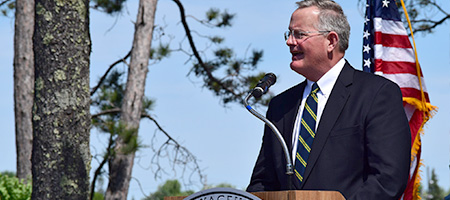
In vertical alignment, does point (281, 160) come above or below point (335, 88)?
below

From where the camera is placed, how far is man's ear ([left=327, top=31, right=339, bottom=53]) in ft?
8.77

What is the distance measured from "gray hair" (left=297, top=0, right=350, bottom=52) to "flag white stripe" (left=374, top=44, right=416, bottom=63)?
2.05m

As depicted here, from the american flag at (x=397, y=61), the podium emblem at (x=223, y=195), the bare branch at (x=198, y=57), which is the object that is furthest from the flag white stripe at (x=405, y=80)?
the bare branch at (x=198, y=57)

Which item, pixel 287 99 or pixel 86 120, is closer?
pixel 287 99

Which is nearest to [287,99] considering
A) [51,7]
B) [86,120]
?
[86,120]

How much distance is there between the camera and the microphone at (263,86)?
2408 millimetres

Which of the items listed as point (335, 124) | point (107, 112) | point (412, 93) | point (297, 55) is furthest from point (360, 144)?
point (107, 112)

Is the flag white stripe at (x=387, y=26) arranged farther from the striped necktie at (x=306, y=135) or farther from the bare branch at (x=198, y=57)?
the bare branch at (x=198, y=57)

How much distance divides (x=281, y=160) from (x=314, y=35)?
56cm

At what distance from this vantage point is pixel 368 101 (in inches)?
102

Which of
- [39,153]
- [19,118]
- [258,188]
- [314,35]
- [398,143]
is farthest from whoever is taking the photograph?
[19,118]

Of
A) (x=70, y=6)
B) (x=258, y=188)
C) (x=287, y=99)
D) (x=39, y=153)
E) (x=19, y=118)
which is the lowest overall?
(x=258, y=188)

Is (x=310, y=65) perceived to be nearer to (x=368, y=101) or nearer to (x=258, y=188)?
(x=368, y=101)

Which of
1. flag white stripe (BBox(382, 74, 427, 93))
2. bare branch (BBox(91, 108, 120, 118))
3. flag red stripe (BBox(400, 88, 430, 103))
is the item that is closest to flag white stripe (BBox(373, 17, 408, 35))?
flag white stripe (BBox(382, 74, 427, 93))
